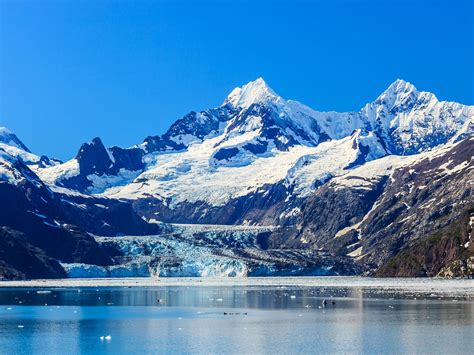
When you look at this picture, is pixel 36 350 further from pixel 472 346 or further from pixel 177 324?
pixel 472 346

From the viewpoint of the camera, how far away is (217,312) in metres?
145

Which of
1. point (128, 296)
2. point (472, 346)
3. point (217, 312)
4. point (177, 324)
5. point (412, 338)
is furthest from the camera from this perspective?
point (128, 296)

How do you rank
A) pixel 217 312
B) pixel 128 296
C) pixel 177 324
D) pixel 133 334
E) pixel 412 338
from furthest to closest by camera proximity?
pixel 128 296, pixel 217 312, pixel 177 324, pixel 133 334, pixel 412 338

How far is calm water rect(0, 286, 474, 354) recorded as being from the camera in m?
98.5

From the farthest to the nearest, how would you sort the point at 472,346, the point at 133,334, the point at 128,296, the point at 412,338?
the point at 128,296 → the point at 133,334 → the point at 412,338 → the point at 472,346

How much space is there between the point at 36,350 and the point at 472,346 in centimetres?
4593

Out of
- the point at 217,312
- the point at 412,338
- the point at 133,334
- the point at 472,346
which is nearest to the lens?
the point at 472,346

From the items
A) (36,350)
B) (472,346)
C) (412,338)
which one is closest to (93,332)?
(36,350)

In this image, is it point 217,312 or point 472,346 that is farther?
point 217,312

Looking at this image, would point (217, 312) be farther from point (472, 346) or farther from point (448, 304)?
point (472, 346)

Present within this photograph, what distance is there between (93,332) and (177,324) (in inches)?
528

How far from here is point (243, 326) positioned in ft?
393

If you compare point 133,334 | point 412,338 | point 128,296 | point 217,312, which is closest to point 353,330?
point 412,338

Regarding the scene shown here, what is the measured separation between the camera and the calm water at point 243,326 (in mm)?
98500
